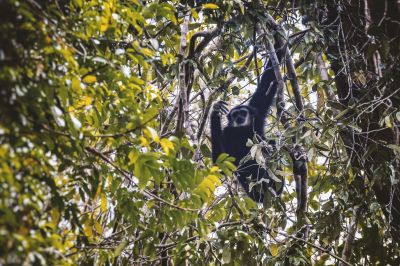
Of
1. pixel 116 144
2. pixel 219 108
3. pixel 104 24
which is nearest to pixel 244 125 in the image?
pixel 219 108

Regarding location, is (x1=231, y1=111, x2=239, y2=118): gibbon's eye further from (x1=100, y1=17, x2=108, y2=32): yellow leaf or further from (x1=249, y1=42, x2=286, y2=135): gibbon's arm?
(x1=100, y1=17, x2=108, y2=32): yellow leaf

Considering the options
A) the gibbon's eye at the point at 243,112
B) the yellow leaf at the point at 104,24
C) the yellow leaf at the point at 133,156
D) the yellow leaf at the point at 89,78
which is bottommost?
the yellow leaf at the point at 133,156

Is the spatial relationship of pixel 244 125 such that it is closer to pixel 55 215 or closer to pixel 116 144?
pixel 116 144

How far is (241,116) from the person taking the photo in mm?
6543

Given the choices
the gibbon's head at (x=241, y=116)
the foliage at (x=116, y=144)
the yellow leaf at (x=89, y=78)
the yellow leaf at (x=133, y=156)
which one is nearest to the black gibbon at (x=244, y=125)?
the gibbon's head at (x=241, y=116)

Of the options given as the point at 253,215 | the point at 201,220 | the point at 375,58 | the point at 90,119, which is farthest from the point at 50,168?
the point at 375,58

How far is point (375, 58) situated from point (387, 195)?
1.01 m

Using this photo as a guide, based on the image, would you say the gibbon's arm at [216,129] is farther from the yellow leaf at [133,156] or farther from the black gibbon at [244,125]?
the yellow leaf at [133,156]

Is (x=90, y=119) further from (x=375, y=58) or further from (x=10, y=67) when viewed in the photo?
(x=375, y=58)

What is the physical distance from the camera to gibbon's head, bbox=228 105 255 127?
633 centimetres

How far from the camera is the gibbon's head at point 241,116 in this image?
6325 millimetres

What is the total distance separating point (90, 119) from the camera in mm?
2127

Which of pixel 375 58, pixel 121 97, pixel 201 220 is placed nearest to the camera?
pixel 121 97

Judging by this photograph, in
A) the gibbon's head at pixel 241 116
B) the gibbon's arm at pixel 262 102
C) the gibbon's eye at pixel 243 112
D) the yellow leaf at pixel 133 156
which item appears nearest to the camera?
the yellow leaf at pixel 133 156
